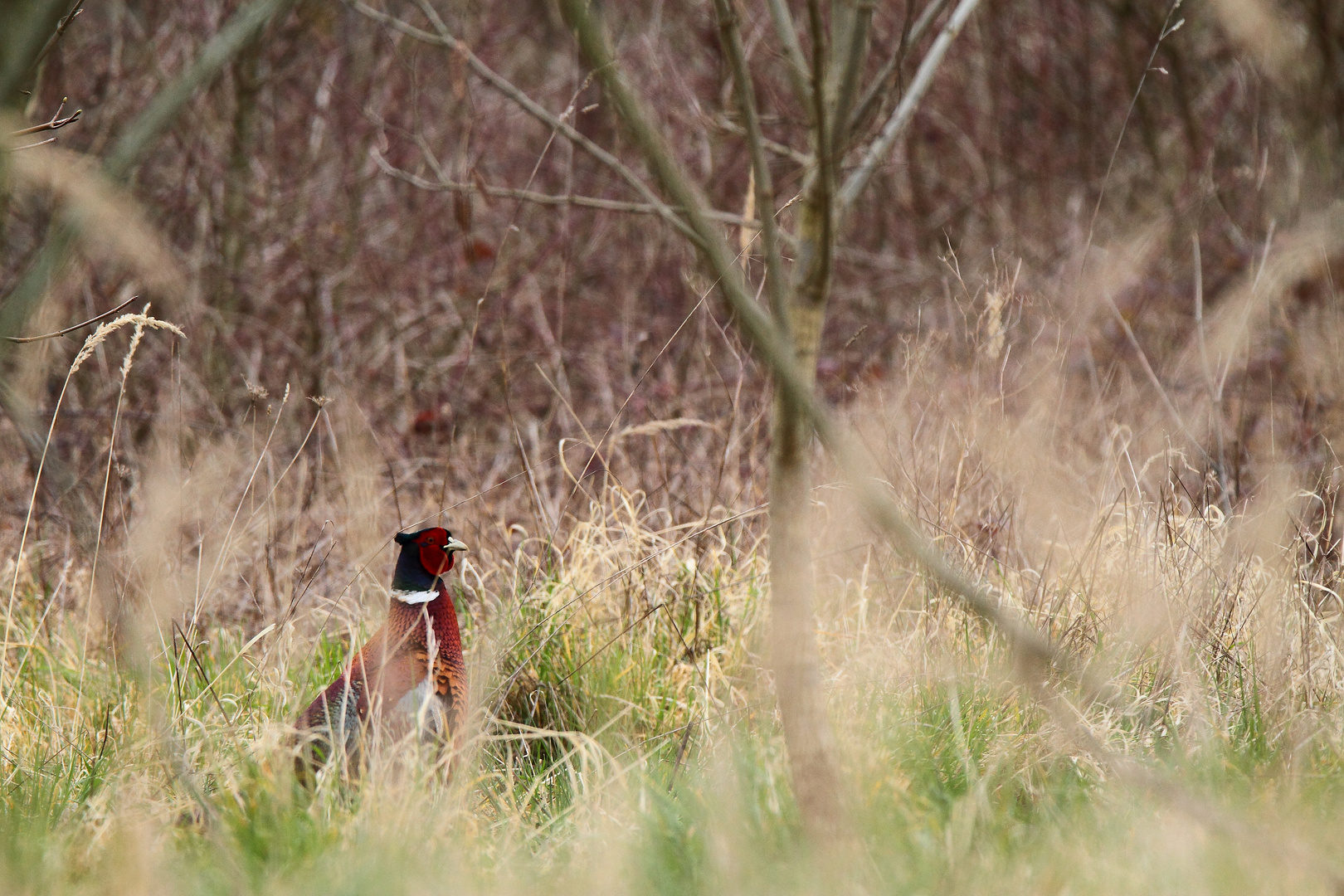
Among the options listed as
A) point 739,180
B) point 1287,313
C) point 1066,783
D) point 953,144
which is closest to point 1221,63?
point 953,144

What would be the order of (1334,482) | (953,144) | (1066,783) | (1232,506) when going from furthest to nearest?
(953,144) < (1232,506) < (1334,482) < (1066,783)

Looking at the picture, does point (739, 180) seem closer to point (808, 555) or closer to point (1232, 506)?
point (1232, 506)

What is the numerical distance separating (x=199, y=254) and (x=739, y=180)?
2.96 meters

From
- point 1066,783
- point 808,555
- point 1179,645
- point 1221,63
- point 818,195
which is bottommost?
point 1066,783

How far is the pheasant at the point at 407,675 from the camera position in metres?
2.33

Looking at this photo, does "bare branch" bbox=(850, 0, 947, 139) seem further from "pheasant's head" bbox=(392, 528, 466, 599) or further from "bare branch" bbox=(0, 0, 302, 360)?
"pheasant's head" bbox=(392, 528, 466, 599)

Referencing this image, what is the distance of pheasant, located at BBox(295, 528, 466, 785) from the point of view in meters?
2.33

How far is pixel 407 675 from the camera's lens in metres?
2.41

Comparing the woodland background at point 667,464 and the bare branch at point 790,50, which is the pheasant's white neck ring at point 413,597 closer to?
the woodland background at point 667,464

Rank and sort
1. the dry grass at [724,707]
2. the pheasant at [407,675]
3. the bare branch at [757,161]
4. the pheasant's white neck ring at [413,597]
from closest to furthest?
1. the bare branch at [757,161]
2. the dry grass at [724,707]
3. the pheasant at [407,675]
4. the pheasant's white neck ring at [413,597]

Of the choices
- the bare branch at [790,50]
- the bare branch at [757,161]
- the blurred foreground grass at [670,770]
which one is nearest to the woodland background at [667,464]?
the blurred foreground grass at [670,770]

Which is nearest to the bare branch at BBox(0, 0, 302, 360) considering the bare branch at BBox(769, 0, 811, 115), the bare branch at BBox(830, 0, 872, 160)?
the bare branch at BBox(769, 0, 811, 115)

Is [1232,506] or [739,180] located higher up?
[739,180]

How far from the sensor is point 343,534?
12.6 ft
